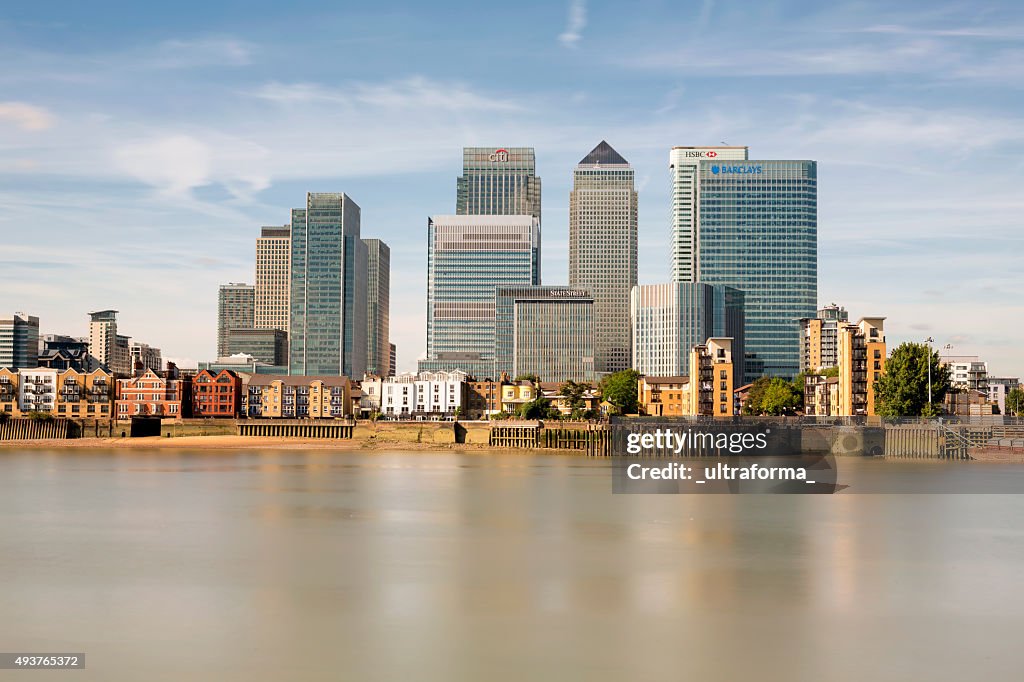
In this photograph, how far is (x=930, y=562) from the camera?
44.8 meters

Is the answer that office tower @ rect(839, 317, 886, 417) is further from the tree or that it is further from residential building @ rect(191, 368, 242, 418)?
residential building @ rect(191, 368, 242, 418)

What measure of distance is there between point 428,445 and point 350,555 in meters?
107

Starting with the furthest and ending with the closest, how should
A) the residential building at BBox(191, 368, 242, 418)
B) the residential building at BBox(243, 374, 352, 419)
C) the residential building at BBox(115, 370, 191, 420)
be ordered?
the residential building at BBox(243, 374, 352, 419)
the residential building at BBox(191, 368, 242, 418)
the residential building at BBox(115, 370, 191, 420)

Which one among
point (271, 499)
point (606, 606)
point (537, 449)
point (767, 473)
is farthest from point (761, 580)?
point (537, 449)

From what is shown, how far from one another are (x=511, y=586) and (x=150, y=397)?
15393cm

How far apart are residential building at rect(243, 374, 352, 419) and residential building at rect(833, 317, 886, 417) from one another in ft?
293

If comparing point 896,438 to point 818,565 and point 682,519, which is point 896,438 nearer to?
point 682,519

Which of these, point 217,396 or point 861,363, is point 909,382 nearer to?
point 861,363

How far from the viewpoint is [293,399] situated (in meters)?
195

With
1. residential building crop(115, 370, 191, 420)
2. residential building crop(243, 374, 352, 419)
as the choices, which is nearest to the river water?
residential building crop(115, 370, 191, 420)

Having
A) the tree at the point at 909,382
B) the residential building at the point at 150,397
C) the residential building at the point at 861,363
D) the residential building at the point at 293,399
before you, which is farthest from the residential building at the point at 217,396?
the tree at the point at 909,382

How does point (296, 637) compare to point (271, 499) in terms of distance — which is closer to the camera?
point (296, 637)

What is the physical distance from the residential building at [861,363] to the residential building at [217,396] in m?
103

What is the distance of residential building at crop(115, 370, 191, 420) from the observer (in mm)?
177625
